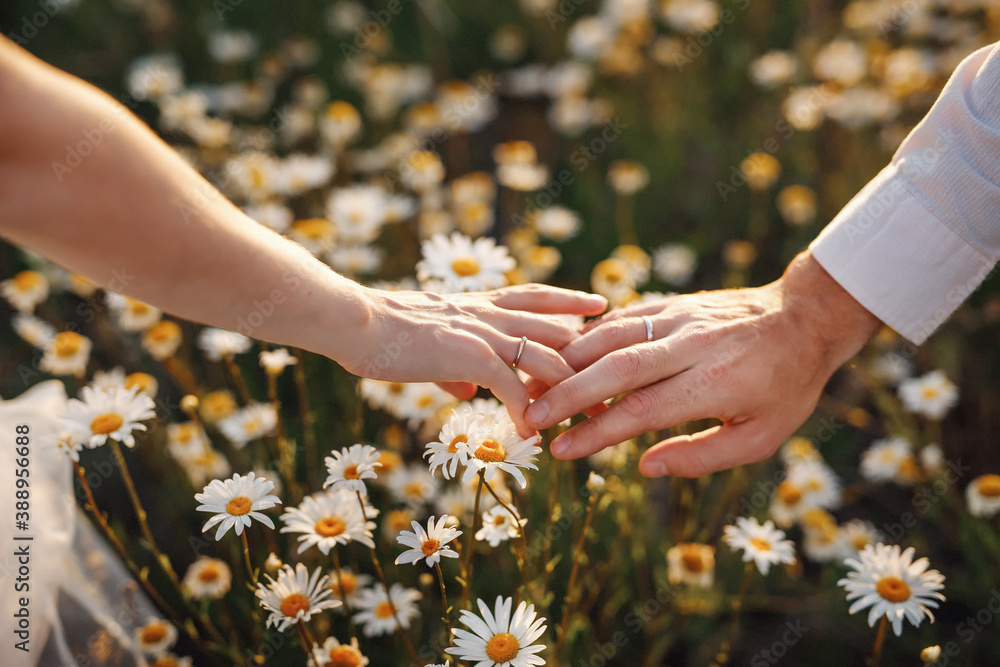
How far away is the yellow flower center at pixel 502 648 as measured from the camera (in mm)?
1056

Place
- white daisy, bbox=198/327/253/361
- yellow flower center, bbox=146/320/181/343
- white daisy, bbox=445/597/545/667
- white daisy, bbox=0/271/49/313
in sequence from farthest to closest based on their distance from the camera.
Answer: white daisy, bbox=0/271/49/313 < yellow flower center, bbox=146/320/181/343 < white daisy, bbox=198/327/253/361 < white daisy, bbox=445/597/545/667

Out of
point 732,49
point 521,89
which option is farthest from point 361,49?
point 732,49

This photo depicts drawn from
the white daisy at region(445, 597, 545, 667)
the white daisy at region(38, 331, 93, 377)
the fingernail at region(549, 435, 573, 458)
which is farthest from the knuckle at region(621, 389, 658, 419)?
the white daisy at region(38, 331, 93, 377)

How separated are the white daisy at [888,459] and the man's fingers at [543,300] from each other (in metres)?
1.08

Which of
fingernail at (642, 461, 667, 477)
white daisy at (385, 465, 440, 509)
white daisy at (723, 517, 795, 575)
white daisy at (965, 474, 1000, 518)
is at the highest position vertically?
white daisy at (385, 465, 440, 509)

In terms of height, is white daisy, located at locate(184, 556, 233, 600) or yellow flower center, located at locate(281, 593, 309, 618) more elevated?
white daisy, located at locate(184, 556, 233, 600)

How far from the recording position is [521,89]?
11.9ft

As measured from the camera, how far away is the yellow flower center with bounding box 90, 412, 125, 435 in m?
1.32

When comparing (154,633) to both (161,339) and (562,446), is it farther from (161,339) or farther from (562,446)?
(562,446)

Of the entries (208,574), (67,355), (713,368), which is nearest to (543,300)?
(713,368)

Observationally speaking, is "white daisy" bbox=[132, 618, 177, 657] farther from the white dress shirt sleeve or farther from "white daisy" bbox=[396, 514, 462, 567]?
the white dress shirt sleeve

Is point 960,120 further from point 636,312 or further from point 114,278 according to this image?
point 114,278

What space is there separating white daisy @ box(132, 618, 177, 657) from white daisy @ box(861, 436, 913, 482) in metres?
1.82

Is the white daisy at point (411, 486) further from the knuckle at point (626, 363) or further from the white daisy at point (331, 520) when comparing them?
the knuckle at point (626, 363)
